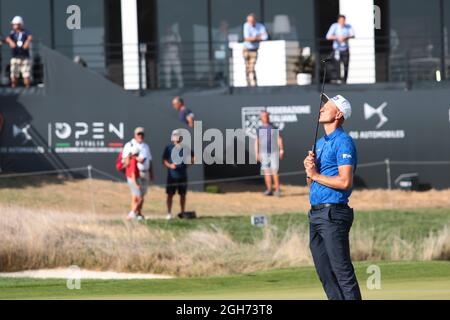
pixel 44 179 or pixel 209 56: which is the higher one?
pixel 209 56

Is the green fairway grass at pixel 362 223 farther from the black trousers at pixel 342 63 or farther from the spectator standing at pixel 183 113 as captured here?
the black trousers at pixel 342 63

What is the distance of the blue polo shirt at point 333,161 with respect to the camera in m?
9.62

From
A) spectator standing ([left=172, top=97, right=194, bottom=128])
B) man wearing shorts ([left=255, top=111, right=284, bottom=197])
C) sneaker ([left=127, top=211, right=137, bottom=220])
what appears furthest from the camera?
spectator standing ([left=172, top=97, right=194, bottom=128])

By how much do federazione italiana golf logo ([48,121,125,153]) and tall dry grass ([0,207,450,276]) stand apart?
659 cm

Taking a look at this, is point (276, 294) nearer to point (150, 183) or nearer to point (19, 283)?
point (19, 283)

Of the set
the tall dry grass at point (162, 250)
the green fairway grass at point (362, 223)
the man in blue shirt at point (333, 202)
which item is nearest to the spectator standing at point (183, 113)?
the green fairway grass at point (362, 223)

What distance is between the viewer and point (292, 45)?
91.6ft

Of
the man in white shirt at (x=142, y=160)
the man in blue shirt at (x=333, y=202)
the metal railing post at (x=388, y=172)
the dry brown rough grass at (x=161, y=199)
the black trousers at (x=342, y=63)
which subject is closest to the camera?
the man in blue shirt at (x=333, y=202)

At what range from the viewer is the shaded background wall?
1016 inches

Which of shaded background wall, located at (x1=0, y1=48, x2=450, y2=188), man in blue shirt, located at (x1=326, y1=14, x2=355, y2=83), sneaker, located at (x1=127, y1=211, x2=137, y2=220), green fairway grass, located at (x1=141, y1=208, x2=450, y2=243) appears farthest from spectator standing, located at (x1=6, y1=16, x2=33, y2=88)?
man in blue shirt, located at (x1=326, y1=14, x2=355, y2=83)

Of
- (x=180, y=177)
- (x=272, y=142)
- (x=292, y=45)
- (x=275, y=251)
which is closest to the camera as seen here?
(x=275, y=251)

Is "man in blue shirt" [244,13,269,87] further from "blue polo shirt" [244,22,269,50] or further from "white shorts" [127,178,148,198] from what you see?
"white shorts" [127,178,148,198]

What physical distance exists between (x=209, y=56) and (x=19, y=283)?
13269 mm

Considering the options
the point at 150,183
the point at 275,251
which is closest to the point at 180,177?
the point at 150,183
